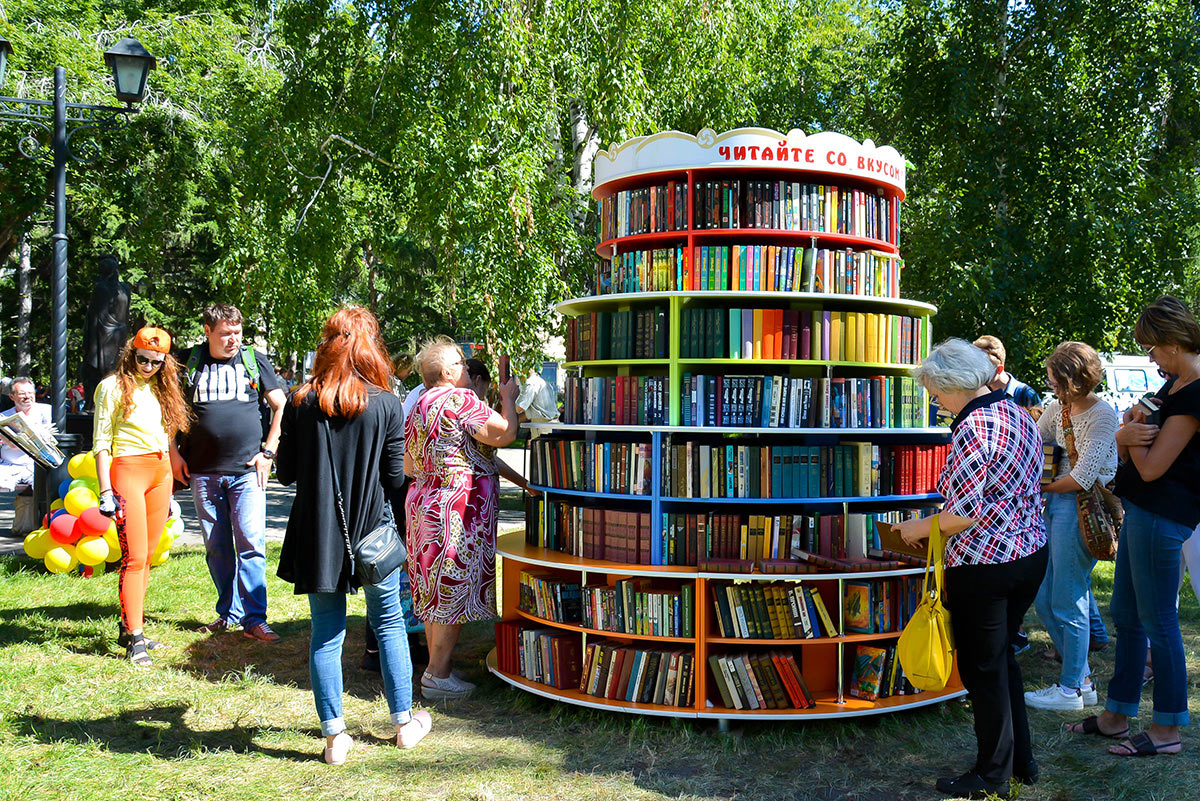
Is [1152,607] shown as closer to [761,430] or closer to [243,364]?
[761,430]

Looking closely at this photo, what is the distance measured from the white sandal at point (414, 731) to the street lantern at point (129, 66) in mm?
6666

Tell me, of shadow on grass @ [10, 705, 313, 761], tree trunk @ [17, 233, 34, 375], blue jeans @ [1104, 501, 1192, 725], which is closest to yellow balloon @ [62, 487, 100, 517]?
shadow on grass @ [10, 705, 313, 761]

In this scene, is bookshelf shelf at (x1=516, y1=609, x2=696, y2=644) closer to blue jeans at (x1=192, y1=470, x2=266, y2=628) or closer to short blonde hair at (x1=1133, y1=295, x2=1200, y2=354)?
blue jeans at (x1=192, y1=470, x2=266, y2=628)

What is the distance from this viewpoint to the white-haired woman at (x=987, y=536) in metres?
3.40

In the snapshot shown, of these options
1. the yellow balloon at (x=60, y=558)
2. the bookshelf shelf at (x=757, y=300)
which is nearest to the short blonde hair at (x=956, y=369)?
the bookshelf shelf at (x=757, y=300)

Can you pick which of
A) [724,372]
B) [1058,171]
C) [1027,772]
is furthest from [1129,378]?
[1027,772]

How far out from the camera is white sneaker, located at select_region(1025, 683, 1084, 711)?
464 cm

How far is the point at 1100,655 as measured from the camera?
5656 millimetres

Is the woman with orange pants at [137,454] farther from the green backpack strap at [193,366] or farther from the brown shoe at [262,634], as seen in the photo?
the brown shoe at [262,634]

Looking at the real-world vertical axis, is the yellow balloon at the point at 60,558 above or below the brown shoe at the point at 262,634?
above

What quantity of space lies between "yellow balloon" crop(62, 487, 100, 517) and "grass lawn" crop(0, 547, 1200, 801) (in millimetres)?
1624

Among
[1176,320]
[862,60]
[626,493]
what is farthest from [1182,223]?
[626,493]

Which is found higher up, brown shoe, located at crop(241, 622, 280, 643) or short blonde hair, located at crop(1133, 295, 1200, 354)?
short blonde hair, located at crop(1133, 295, 1200, 354)

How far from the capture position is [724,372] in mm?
5102
